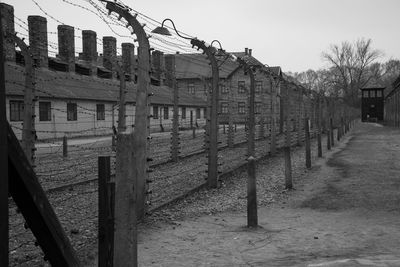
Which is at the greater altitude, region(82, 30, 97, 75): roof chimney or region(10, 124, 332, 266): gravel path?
region(82, 30, 97, 75): roof chimney

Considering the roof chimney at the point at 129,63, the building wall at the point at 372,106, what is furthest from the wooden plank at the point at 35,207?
the building wall at the point at 372,106

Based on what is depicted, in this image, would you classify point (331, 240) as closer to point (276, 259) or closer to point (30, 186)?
point (276, 259)

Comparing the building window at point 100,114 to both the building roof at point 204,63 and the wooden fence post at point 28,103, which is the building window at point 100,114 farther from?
the wooden fence post at point 28,103

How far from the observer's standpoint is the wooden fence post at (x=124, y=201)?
355cm

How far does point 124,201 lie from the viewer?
3568 millimetres

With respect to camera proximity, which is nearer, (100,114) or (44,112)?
(44,112)

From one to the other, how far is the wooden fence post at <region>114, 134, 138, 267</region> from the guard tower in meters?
82.5

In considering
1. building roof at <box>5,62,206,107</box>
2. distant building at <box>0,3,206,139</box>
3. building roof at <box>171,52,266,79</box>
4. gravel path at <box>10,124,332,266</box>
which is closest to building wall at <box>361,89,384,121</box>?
building roof at <box>171,52,266,79</box>

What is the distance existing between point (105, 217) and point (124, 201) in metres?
0.29

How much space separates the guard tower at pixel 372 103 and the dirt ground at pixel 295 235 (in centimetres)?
7605

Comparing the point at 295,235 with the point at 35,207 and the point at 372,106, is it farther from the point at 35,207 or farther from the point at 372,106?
the point at 372,106

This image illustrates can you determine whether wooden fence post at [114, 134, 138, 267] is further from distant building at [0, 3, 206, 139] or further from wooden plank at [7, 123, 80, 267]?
distant building at [0, 3, 206, 139]

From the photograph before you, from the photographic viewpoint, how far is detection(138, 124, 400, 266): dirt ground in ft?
17.2

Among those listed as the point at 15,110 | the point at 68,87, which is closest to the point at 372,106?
the point at 68,87
